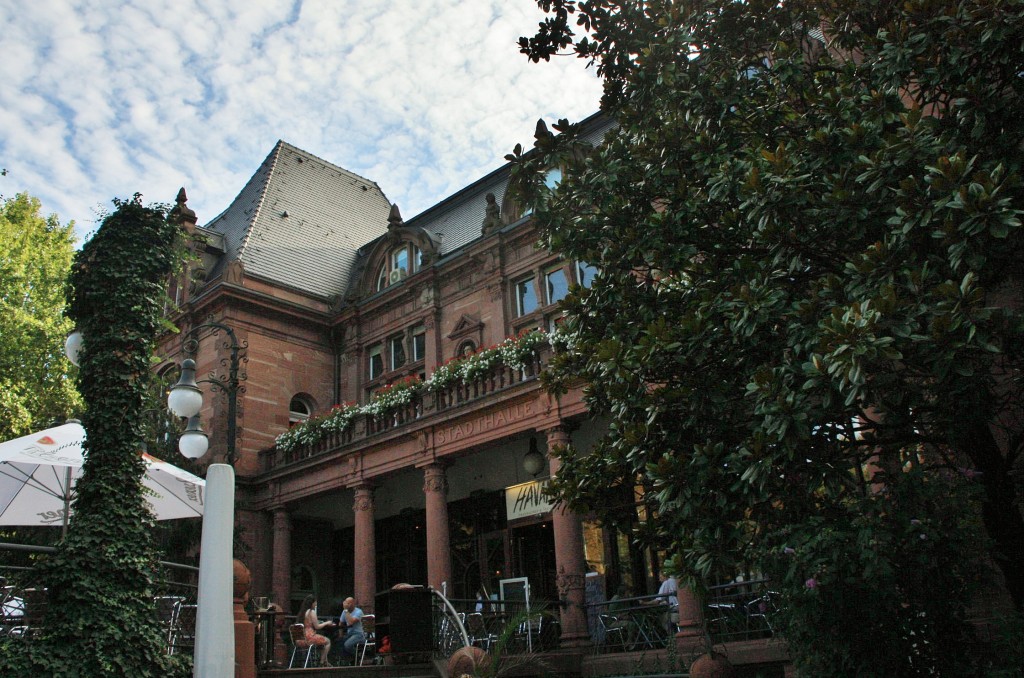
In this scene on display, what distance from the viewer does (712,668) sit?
9164mm

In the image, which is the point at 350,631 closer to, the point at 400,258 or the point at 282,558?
the point at 282,558

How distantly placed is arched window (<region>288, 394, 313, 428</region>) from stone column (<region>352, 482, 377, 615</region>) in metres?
5.34

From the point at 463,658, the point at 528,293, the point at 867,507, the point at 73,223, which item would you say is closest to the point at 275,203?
the point at 73,223

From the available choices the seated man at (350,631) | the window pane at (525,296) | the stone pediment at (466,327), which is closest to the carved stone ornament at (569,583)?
the seated man at (350,631)

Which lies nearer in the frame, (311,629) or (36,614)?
(36,614)

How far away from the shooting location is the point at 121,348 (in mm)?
9594

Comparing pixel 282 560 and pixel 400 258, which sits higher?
pixel 400 258

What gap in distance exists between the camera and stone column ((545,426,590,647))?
14.9m

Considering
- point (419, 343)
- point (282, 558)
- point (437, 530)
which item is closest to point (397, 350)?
point (419, 343)

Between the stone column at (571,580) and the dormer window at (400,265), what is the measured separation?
1110 centimetres

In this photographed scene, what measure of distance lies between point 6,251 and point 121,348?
14754mm

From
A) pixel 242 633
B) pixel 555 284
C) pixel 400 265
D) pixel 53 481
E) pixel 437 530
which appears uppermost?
pixel 400 265

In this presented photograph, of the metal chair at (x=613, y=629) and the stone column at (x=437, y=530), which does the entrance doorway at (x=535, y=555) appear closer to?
the stone column at (x=437, y=530)

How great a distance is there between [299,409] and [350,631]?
11.2m
